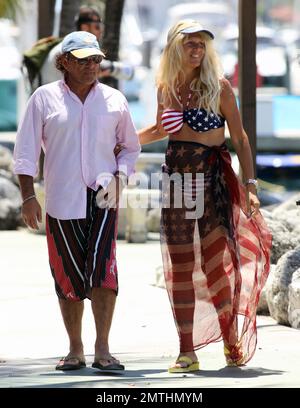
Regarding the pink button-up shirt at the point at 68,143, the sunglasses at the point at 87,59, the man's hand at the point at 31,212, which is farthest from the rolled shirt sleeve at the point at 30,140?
the sunglasses at the point at 87,59

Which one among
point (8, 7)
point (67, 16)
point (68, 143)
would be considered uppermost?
point (8, 7)

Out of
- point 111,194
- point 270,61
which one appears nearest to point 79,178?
point 111,194

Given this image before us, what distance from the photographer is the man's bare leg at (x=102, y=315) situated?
6.87 metres

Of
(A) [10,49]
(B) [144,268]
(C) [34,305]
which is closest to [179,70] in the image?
(C) [34,305]

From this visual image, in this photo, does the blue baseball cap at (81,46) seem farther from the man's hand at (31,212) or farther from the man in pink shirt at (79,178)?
the man's hand at (31,212)

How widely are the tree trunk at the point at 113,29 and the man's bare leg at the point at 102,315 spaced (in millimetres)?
8242

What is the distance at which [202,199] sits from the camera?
7027mm

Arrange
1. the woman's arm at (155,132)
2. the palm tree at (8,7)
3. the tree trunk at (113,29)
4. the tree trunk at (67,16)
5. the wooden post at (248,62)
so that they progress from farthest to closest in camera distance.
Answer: the palm tree at (8,7) → the tree trunk at (67,16) → the tree trunk at (113,29) → the wooden post at (248,62) → the woman's arm at (155,132)

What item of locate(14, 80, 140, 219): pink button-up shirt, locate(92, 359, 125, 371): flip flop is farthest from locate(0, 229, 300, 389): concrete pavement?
locate(14, 80, 140, 219): pink button-up shirt

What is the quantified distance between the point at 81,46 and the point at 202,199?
1013 mm

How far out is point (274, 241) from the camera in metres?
9.91

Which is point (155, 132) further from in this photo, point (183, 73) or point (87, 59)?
point (87, 59)

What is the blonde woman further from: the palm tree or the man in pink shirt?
the palm tree
